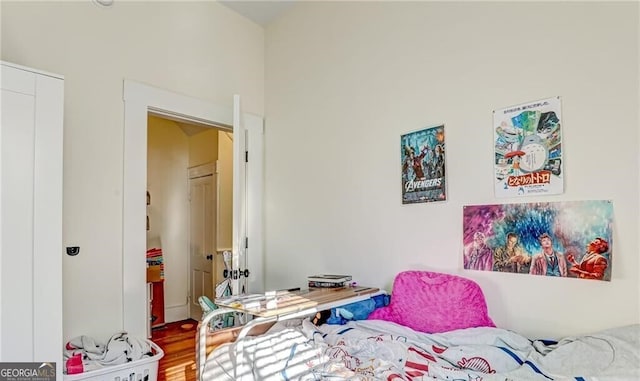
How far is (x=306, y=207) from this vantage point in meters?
2.77

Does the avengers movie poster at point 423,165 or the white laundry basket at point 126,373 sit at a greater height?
the avengers movie poster at point 423,165

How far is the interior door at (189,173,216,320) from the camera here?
4.39 meters

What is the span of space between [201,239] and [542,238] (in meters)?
3.85

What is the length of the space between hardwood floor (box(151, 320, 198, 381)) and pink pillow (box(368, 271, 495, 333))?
6.07 ft

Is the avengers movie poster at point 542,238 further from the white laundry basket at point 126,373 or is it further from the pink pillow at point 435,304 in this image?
the white laundry basket at point 126,373

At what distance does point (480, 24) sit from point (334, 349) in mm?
1724

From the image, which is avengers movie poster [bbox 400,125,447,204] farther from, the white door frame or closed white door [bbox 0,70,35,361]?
closed white door [bbox 0,70,35,361]

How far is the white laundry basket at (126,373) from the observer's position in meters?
1.87

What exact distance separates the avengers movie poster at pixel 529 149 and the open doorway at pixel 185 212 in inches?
121

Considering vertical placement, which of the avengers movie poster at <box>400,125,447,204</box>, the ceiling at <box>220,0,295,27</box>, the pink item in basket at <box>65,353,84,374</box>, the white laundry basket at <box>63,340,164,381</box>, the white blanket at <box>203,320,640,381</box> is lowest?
the white laundry basket at <box>63,340,164,381</box>

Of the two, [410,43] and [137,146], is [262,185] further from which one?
[410,43]

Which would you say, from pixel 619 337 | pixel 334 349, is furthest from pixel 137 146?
pixel 619 337

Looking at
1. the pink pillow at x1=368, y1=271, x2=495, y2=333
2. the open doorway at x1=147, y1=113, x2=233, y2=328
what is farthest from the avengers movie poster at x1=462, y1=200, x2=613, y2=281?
the open doorway at x1=147, y1=113, x2=233, y2=328

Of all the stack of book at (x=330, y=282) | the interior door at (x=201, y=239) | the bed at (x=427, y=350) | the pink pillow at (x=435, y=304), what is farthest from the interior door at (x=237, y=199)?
the interior door at (x=201, y=239)
